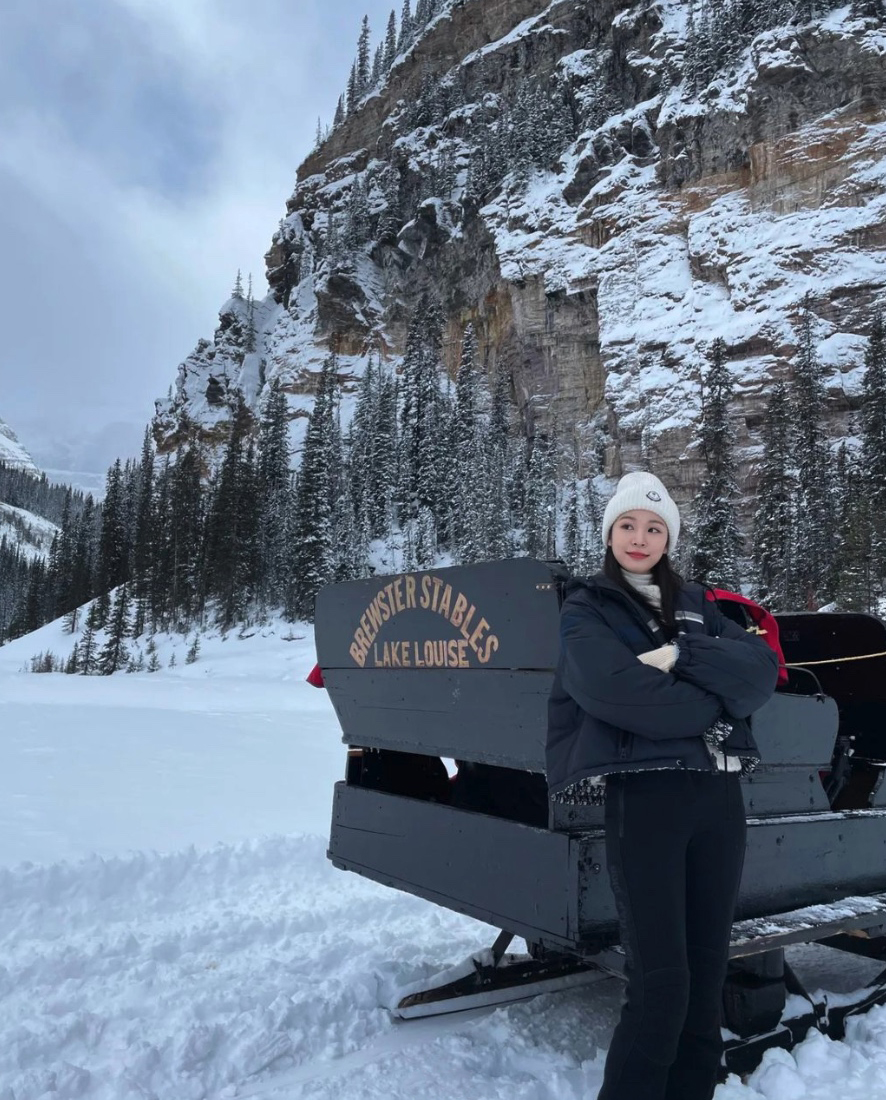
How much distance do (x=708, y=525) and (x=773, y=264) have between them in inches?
887

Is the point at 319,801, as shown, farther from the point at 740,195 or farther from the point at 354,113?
the point at 354,113

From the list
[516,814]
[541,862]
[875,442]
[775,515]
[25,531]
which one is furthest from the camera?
[25,531]

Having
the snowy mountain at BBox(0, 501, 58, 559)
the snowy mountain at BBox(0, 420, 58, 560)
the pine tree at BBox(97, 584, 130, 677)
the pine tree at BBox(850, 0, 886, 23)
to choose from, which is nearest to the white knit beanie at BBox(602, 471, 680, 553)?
the pine tree at BBox(97, 584, 130, 677)

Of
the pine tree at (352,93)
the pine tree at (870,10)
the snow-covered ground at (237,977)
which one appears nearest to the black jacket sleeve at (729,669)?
the snow-covered ground at (237,977)

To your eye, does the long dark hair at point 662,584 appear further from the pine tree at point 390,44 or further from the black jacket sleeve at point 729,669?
the pine tree at point 390,44

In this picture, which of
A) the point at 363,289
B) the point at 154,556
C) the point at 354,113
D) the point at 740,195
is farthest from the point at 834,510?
the point at 354,113

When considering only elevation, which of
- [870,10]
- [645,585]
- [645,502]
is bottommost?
[645,585]

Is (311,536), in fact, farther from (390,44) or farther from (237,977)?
(390,44)

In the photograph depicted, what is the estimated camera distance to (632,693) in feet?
6.50

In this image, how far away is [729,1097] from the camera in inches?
103

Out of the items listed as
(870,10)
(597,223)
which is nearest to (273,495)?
(597,223)

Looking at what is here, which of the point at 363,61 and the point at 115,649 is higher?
the point at 363,61

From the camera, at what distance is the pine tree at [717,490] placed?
39.7 meters

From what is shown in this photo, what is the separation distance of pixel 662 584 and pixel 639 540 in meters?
0.15
